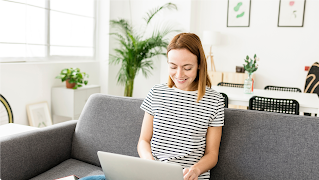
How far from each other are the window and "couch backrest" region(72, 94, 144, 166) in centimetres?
191

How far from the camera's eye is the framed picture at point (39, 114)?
10.9 ft

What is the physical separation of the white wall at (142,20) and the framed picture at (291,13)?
1.52 meters

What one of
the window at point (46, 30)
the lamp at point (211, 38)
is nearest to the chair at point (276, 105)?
the lamp at point (211, 38)

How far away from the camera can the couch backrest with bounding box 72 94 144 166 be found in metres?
1.61

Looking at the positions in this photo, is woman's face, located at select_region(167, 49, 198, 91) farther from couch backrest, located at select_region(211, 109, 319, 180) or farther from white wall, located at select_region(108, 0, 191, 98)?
white wall, located at select_region(108, 0, 191, 98)

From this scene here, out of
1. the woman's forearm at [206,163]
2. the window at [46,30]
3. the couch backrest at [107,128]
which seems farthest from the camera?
the window at [46,30]

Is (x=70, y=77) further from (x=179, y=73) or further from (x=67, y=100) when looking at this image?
(x=179, y=73)

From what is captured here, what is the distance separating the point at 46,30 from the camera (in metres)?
3.62

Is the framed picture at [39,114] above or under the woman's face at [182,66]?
under

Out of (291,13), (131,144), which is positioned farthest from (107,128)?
(291,13)

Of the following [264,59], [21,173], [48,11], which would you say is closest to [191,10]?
[264,59]

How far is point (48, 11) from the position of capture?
3.62m

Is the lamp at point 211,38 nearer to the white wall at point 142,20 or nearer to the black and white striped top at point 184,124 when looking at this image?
the white wall at point 142,20

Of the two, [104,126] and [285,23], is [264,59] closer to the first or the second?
Result: [285,23]
